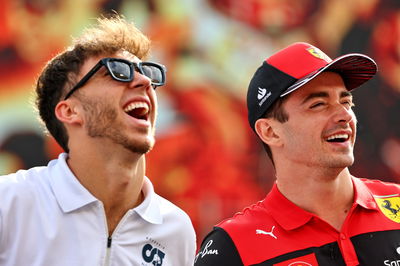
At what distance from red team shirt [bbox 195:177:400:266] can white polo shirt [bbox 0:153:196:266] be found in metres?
0.46

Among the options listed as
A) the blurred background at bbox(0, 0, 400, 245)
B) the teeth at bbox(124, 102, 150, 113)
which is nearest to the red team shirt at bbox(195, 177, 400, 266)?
the teeth at bbox(124, 102, 150, 113)

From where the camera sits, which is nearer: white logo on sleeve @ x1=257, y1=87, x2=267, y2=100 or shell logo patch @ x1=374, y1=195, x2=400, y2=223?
shell logo patch @ x1=374, y1=195, x2=400, y2=223

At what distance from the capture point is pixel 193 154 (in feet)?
27.4

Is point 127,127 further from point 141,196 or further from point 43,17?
point 43,17

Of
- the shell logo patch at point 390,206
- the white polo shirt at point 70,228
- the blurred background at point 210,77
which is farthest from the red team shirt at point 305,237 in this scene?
Result: the blurred background at point 210,77

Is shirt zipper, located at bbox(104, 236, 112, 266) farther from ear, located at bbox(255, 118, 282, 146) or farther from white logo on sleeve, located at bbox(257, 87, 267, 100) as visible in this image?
white logo on sleeve, located at bbox(257, 87, 267, 100)

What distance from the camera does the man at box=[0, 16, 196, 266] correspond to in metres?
3.52

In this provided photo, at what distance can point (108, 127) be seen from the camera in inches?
150

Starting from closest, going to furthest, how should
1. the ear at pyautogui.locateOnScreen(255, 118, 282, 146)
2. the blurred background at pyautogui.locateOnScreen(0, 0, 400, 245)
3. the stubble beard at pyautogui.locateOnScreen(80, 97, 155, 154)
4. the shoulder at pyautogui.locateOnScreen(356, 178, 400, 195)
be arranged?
the shoulder at pyautogui.locateOnScreen(356, 178, 400, 195) < the ear at pyautogui.locateOnScreen(255, 118, 282, 146) < the stubble beard at pyautogui.locateOnScreen(80, 97, 155, 154) < the blurred background at pyautogui.locateOnScreen(0, 0, 400, 245)

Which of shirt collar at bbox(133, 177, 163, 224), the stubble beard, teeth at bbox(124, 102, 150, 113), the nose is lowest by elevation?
shirt collar at bbox(133, 177, 163, 224)

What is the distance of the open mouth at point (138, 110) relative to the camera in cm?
386

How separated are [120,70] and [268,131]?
33.0 inches

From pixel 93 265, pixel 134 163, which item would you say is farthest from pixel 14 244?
pixel 134 163

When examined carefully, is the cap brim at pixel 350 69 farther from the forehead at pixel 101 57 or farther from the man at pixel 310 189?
the forehead at pixel 101 57
